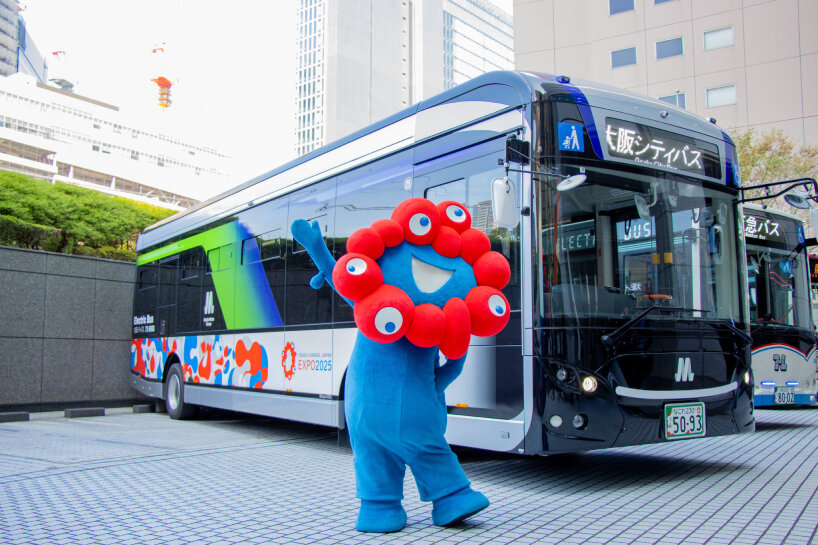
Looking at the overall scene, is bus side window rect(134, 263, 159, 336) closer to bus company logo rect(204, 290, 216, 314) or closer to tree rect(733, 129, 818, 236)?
bus company logo rect(204, 290, 216, 314)

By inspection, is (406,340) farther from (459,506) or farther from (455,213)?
(459,506)

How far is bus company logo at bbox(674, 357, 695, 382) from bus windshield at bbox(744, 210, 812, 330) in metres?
5.24

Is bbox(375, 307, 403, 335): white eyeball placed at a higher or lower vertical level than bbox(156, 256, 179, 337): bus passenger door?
lower

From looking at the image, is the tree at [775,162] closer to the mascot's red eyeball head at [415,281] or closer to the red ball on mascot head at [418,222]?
the mascot's red eyeball head at [415,281]

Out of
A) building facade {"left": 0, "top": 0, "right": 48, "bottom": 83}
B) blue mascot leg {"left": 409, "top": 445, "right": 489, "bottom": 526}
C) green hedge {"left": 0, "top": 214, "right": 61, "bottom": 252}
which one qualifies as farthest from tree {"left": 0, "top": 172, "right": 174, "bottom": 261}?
building facade {"left": 0, "top": 0, "right": 48, "bottom": 83}

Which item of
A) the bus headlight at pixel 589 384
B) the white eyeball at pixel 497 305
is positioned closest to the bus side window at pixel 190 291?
the bus headlight at pixel 589 384

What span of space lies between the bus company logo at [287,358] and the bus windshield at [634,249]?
12.5ft

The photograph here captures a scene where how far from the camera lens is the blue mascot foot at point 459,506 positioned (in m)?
4.12

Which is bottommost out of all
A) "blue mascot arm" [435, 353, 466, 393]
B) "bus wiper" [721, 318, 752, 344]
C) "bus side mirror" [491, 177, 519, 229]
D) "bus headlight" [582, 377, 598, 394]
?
"bus headlight" [582, 377, 598, 394]

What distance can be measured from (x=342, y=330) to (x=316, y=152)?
2403mm

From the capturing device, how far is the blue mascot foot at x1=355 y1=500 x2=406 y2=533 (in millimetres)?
4125

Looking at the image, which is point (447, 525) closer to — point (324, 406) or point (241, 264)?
point (324, 406)

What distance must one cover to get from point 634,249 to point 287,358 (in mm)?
4396

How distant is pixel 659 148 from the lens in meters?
5.93
